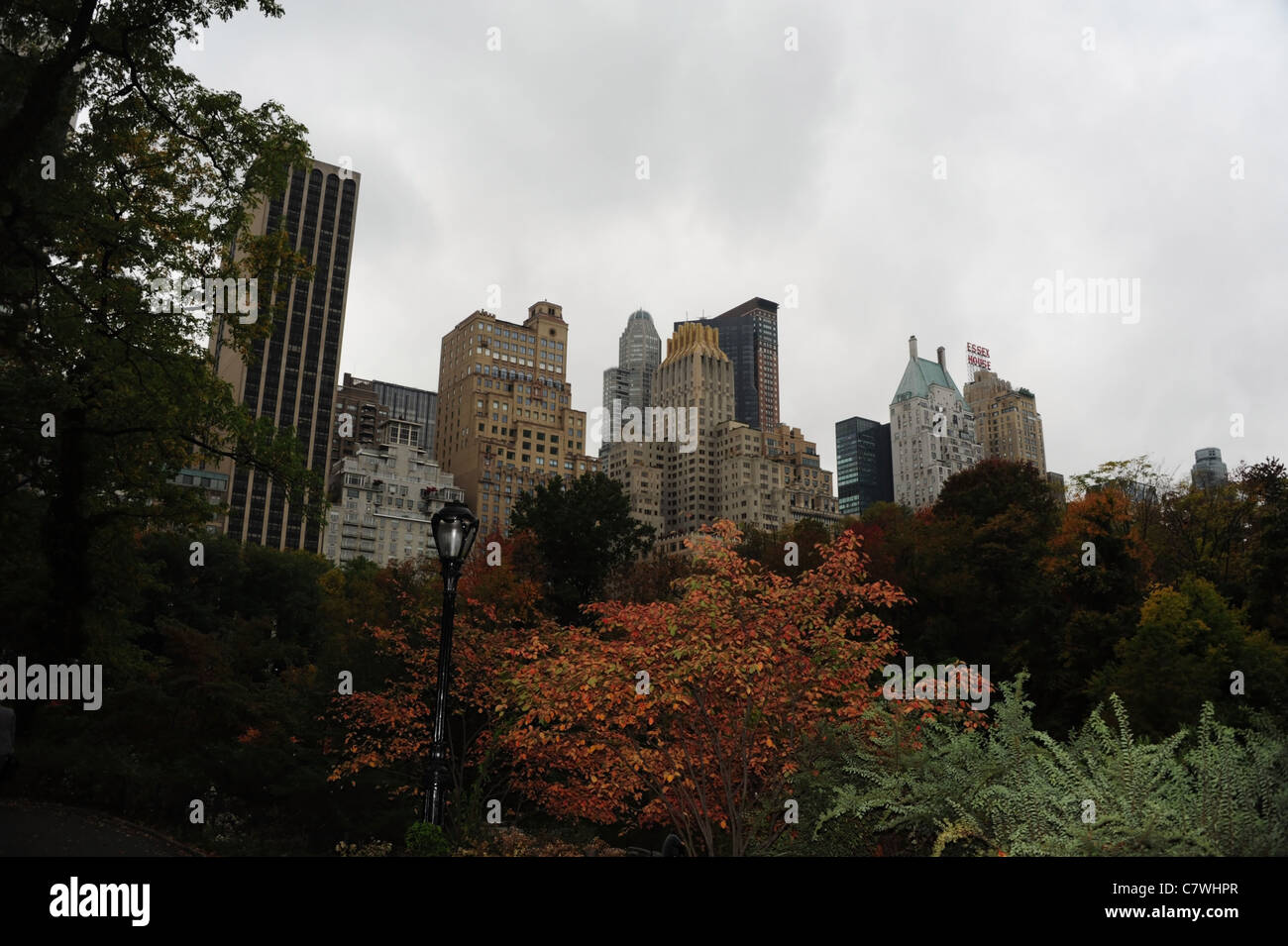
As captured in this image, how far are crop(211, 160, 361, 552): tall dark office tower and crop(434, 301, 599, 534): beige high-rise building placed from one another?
2801cm

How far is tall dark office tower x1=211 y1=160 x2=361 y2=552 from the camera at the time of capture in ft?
479

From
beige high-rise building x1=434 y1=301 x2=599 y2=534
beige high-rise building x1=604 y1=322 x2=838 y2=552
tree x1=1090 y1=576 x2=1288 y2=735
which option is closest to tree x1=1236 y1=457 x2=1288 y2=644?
tree x1=1090 y1=576 x2=1288 y2=735

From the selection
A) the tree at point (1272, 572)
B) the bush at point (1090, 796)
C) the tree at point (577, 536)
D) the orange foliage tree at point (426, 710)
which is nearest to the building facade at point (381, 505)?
the tree at point (577, 536)

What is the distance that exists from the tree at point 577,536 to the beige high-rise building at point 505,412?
107949 mm

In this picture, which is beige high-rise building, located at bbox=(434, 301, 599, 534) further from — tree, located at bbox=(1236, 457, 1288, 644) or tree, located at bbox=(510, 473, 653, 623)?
tree, located at bbox=(1236, 457, 1288, 644)

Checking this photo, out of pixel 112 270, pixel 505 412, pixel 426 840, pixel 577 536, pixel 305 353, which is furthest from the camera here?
pixel 505 412

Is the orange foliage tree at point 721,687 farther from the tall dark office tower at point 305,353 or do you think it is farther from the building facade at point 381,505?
the tall dark office tower at point 305,353

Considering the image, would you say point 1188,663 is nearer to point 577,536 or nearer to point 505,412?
point 577,536

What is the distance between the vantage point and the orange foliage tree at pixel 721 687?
1209 cm

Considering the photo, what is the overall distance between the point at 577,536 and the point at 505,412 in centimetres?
13767

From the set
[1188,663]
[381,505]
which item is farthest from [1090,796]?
[381,505]

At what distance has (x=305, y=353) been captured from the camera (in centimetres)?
15762

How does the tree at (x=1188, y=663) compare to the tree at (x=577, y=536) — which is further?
the tree at (x=577, y=536)
